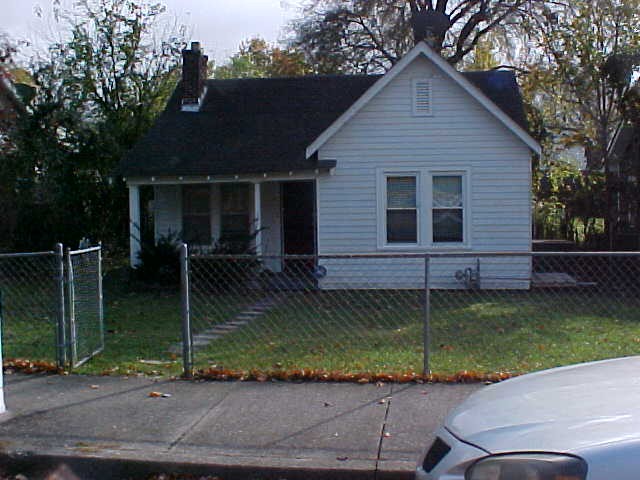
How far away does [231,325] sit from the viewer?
11172 millimetres

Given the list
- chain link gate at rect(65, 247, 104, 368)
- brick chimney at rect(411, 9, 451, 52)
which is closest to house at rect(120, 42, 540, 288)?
chain link gate at rect(65, 247, 104, 368)

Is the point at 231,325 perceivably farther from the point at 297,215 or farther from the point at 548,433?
the point at 548,433

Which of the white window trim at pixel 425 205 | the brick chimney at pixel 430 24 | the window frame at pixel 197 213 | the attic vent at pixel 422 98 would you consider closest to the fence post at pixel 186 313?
the white window trim at pixel 425 205

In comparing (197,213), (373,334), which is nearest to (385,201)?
(197,213)

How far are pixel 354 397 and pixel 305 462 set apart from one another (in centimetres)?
165

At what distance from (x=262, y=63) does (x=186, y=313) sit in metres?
38.2

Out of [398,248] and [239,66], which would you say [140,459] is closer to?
[398,248]

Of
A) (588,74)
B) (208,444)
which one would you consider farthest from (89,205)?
(208,444)

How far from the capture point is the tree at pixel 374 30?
30.2 meters

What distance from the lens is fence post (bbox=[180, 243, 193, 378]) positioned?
7508 millimetres

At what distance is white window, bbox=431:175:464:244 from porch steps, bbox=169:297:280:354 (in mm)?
4002

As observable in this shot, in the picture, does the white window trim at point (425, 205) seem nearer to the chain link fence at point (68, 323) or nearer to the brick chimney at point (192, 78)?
the brick chimney at point (192, 78)

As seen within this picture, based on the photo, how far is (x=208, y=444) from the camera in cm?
578

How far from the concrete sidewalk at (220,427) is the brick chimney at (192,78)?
444 inches
